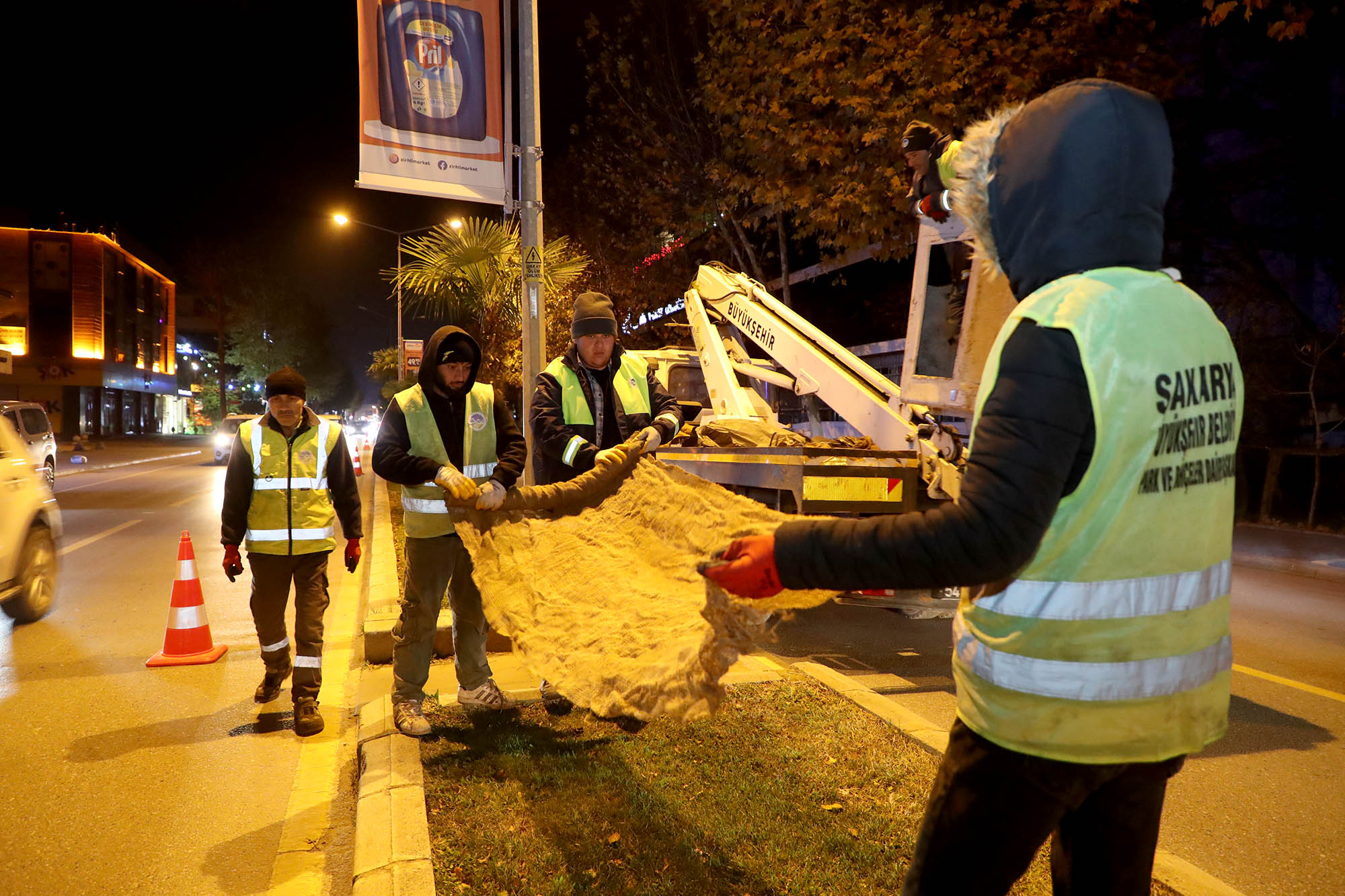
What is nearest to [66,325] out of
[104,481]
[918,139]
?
[104,481]

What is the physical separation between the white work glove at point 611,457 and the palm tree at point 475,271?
531cm

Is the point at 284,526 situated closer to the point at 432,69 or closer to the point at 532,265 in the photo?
the point at 532,265

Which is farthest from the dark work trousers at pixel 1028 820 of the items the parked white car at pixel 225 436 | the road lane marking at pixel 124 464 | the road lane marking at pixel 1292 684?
the road lane marking at pixel 124 464

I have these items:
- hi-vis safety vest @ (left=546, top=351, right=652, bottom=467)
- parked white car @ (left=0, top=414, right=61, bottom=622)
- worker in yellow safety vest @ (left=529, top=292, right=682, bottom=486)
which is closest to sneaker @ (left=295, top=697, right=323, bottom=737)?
worker in yellow safety vest @ (left=529, top=292, right=682, bottom=486)

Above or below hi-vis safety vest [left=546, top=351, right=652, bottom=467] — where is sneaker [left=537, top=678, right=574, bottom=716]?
below

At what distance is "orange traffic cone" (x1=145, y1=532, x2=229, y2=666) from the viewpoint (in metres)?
6.30

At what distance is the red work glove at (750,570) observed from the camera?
5.32 ft

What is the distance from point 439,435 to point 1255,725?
5.30m

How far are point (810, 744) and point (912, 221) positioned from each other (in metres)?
9.67

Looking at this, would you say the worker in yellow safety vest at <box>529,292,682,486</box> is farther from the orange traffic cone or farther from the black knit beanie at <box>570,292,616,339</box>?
the orange traffic cone

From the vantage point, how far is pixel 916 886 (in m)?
1.65

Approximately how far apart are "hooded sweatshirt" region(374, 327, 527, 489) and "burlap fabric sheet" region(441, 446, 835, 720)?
332 mm

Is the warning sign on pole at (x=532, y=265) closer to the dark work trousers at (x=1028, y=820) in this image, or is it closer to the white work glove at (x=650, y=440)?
the white work glove at (x=650, y=440)

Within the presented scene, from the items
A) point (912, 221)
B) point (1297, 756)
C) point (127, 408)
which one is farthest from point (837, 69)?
point (127, 408)
